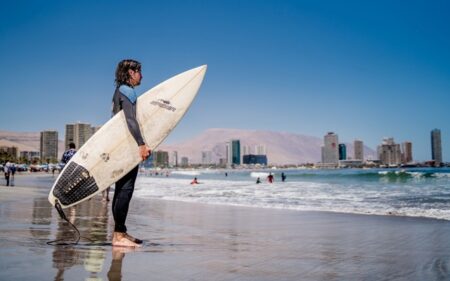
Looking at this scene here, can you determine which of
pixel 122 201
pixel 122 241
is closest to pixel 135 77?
pixel 122 201

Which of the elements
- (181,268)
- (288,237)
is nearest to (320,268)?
(181,268)

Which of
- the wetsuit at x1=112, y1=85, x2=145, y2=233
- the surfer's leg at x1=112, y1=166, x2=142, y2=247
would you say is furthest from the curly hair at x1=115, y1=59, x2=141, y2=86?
the surfer's leg at x1=112, y1=166, x2=142, y2=247

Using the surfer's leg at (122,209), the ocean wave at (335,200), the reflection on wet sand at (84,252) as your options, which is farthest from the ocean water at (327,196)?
the surfer's leg at (122,209)

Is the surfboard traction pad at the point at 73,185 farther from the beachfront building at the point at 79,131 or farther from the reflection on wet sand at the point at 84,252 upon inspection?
the beachfront building at the point at 79,131

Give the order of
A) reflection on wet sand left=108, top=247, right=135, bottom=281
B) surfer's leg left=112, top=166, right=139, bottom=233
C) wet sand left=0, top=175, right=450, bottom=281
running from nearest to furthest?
reflection on wet sand left=108, top=247, right=135, bottom=281 → wet sand left=0, top=175, right=450, bottom=281 → surfer's leg left=112, top=166, right=139, bottom=233

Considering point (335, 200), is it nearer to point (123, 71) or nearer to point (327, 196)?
point (327, 196)

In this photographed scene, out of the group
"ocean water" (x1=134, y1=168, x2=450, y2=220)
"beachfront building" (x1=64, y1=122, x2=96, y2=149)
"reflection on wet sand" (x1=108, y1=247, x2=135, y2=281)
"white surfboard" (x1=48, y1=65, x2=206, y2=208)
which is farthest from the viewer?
"beachfront building" (x1=64, y1=122, x2=96, y2=149)

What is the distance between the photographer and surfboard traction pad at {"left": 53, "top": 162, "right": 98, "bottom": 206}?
177 inches

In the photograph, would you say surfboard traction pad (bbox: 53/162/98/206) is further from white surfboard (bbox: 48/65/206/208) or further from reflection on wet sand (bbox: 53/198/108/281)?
reflection on wet sand (bbox: 53/198/108/281)

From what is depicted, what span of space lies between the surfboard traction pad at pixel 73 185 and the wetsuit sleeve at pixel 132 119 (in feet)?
2.78

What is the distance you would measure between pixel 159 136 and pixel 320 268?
2531 mm

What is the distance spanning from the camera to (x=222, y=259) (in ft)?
11.5

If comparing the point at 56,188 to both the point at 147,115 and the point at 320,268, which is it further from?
the point at 320,268

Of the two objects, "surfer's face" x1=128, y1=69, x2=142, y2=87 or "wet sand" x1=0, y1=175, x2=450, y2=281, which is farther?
"surfer's face" x1=128, y1=69, x2=142, y2=87
